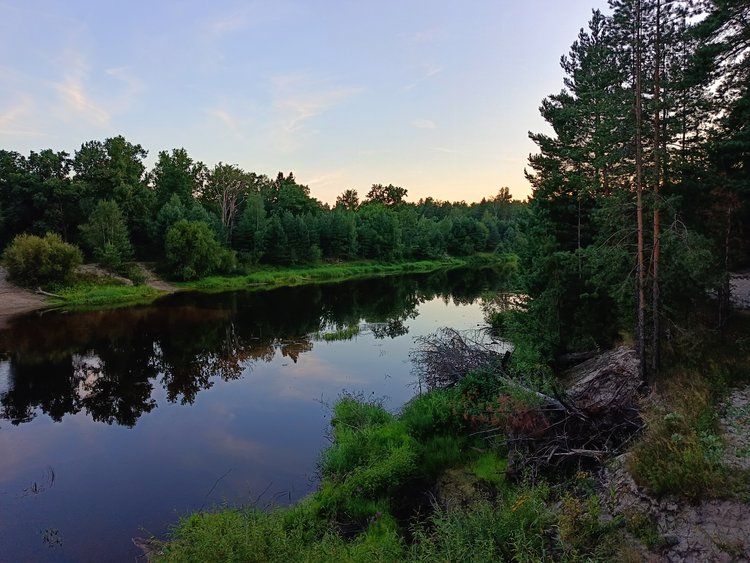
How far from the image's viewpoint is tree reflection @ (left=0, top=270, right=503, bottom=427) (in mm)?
18203

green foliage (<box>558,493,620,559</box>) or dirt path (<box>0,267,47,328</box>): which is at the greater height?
dirt path (<box>0,267,47,328</box>)

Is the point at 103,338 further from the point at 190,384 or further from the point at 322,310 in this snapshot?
the point at 322,310

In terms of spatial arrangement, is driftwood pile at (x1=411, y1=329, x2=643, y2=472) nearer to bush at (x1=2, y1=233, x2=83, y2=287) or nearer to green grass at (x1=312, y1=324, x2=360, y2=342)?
green grass at (x1=312, y1=324, x2=360, y2=342)

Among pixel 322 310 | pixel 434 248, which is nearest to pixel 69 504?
pixel 322 310

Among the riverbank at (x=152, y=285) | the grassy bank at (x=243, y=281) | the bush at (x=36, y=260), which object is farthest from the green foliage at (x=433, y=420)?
the bush at (x=36, y=260)

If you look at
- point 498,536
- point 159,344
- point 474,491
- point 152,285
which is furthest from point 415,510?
Result: point 152,285

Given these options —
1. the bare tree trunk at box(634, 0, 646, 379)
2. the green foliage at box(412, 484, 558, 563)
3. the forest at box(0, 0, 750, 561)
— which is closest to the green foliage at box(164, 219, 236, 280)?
the forest at box(0, 0, 750, 561)

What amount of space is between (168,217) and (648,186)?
54.1 metres

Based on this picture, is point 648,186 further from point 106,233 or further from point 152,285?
point 106,233

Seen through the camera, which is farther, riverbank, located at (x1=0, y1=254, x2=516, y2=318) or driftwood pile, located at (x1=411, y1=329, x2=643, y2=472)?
riverbank, located at (x1=0, y1=254, x2=516, y2=318)

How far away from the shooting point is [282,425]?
1534 cm

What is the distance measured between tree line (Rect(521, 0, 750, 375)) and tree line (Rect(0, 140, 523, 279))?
43.3 m

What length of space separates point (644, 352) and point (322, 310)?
28719mm

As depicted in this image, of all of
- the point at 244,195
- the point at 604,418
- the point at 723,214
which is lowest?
the point at 604,418
